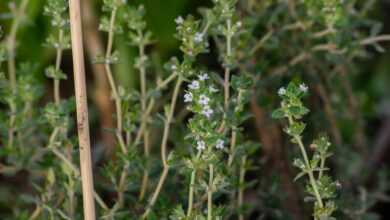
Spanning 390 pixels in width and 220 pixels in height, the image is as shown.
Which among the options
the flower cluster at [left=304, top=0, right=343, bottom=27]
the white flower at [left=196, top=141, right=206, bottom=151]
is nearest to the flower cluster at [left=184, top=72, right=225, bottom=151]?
the white flower at [left=196, top=141, right=206, bottom=151]

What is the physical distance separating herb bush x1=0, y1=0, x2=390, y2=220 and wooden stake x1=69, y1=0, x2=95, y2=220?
0.32ft

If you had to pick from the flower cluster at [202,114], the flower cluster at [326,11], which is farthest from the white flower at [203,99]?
the flower cluster at [326,11]

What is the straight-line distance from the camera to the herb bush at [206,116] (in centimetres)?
89

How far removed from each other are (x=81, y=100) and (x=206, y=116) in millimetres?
143

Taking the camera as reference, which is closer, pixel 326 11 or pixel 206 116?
pixel 206 116

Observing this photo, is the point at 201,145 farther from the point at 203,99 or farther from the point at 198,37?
the point at 198,37

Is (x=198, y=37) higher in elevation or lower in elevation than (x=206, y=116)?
higher

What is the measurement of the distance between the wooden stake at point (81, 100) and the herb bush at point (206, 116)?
99 mm

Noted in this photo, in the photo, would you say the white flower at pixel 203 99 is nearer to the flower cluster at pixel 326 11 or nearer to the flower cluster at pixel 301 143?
the flower cluster at pixel 301 143

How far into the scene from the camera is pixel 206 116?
2.76ft

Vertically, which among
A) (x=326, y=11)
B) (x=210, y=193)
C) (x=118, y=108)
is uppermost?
(x=326, y=11)

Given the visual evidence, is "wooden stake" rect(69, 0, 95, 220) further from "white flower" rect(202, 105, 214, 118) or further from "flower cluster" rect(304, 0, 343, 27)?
"flower cluster" rect(304, 0, 343, 27)

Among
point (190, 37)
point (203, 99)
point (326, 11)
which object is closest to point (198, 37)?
point (190, 37)

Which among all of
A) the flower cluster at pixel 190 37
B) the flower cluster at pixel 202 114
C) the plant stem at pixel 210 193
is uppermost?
the flower cluster at pixel 190 37
